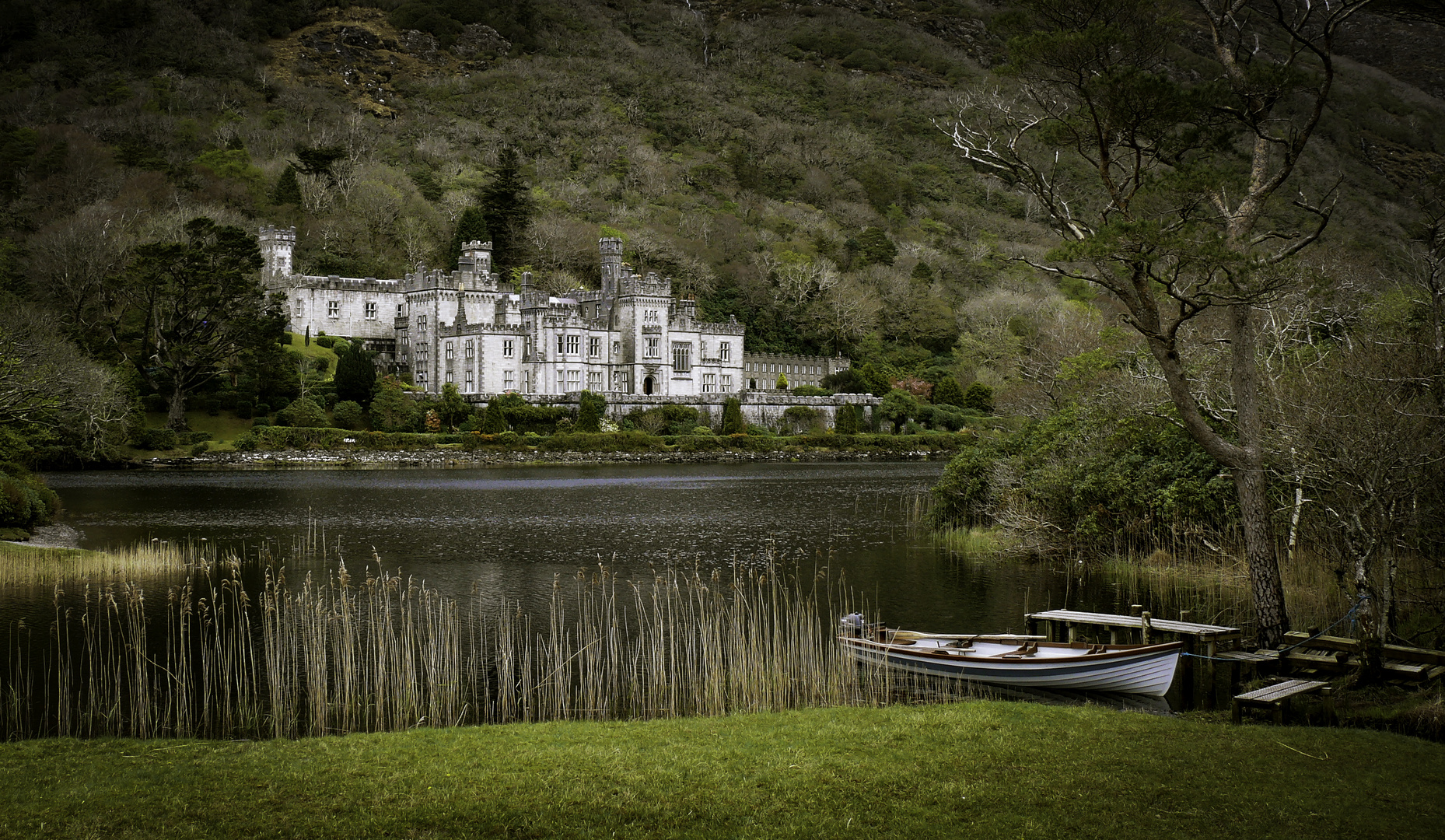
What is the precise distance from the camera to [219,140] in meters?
109

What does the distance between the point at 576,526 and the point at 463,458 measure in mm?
31923

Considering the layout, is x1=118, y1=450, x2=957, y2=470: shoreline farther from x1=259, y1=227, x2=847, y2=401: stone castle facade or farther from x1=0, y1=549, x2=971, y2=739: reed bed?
x1=0, y1=549, x2=971, y2=739: reed bed

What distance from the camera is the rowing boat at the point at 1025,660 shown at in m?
14.2

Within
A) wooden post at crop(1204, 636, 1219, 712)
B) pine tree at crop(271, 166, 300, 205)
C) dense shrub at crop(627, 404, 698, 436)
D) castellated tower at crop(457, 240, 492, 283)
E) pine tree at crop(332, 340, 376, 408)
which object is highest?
pine tree at crop(271, 166, 300, 205)

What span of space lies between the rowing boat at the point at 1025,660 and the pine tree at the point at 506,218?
3634 inches

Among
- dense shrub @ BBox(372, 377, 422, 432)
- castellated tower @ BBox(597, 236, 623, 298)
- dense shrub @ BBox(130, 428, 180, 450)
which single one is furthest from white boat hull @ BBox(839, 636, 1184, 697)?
castellated tower @ BBox(597, 236, 623, 298)

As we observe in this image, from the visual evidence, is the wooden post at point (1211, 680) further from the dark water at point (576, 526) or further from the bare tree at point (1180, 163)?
the dark water at point (576, 526)

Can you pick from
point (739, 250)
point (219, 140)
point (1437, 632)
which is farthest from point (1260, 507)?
point (219, 140)

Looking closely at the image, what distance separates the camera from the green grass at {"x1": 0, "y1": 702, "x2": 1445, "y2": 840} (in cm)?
898

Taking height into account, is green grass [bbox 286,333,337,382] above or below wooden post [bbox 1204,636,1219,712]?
above

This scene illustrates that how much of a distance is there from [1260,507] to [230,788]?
1415 centimetres

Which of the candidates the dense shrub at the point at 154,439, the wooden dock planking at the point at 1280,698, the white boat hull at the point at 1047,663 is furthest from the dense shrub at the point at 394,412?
the wooden dock planking at the point at 1280,698

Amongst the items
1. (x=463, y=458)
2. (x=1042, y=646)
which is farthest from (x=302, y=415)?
(x=1042, y=646)

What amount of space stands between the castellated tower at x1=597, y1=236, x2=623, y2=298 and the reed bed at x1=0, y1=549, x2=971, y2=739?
69674 millimetres
